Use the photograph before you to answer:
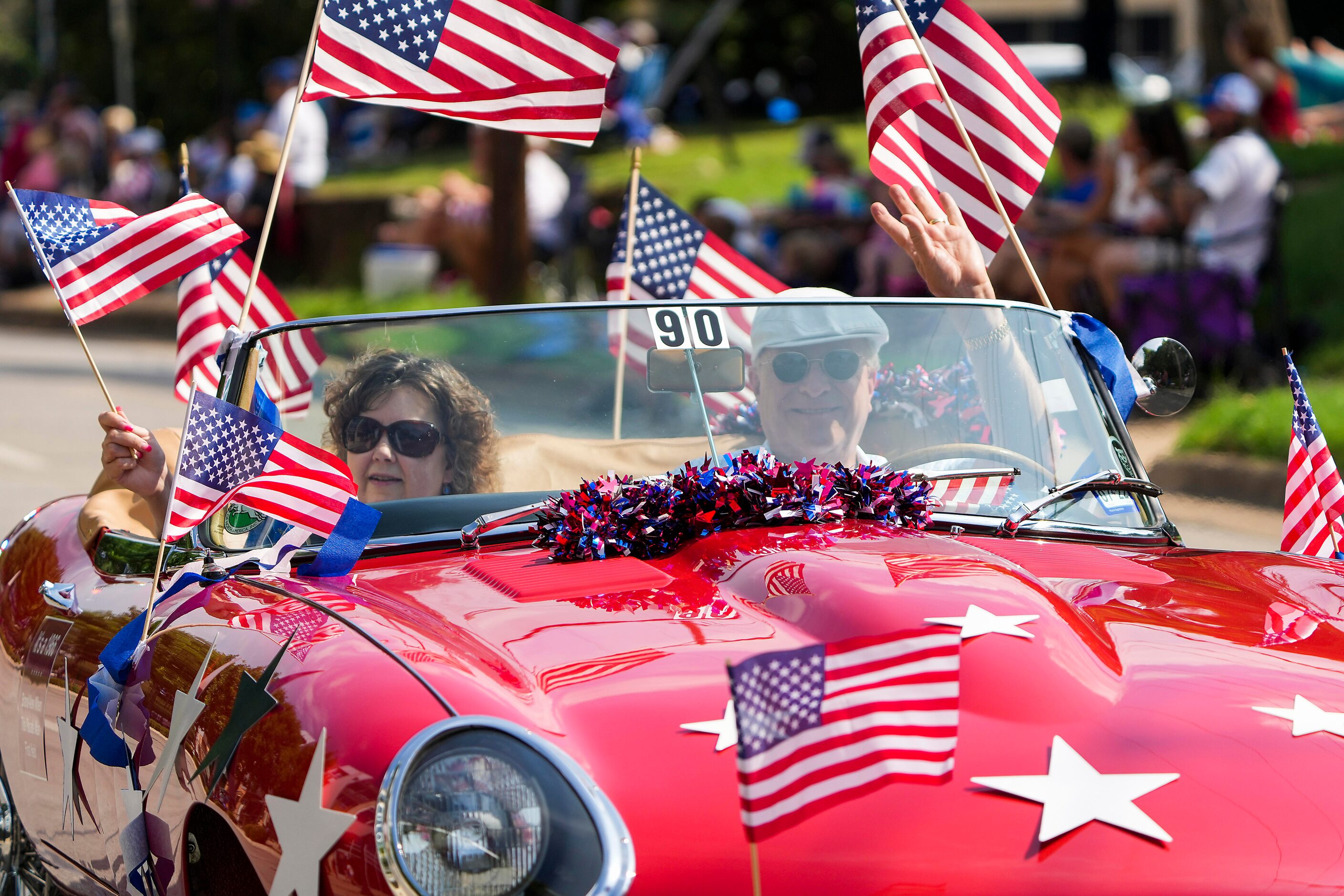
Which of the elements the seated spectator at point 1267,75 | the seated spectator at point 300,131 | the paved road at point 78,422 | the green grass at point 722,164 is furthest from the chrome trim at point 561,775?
the green grass at point 722,164

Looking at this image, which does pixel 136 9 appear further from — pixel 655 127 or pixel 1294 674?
pixel 1294 674

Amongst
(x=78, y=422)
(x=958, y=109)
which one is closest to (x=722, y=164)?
(x=78, y=422)

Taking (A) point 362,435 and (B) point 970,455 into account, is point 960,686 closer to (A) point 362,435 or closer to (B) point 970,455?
(B) point 970,455

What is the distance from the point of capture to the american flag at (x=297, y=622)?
105 inches

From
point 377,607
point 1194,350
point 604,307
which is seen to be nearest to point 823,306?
point 604,307

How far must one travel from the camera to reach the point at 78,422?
1264 cm

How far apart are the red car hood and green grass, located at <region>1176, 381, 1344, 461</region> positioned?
259 inches

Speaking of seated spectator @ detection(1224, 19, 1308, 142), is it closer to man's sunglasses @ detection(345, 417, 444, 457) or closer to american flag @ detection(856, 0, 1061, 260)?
american flag @ detection(856, 0, 1061, 260)

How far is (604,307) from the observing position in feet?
12.0

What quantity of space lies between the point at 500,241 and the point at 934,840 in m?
13.8

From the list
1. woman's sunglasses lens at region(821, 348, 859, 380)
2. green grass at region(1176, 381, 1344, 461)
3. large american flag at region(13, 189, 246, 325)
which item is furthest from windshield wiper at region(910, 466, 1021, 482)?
green grass at region(1176, 381, 1344, 461)

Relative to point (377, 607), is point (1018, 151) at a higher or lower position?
higher

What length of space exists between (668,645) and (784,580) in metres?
0.30

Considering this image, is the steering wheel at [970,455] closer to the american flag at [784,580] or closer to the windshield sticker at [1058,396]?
the windshield sticker at [1058,396]
